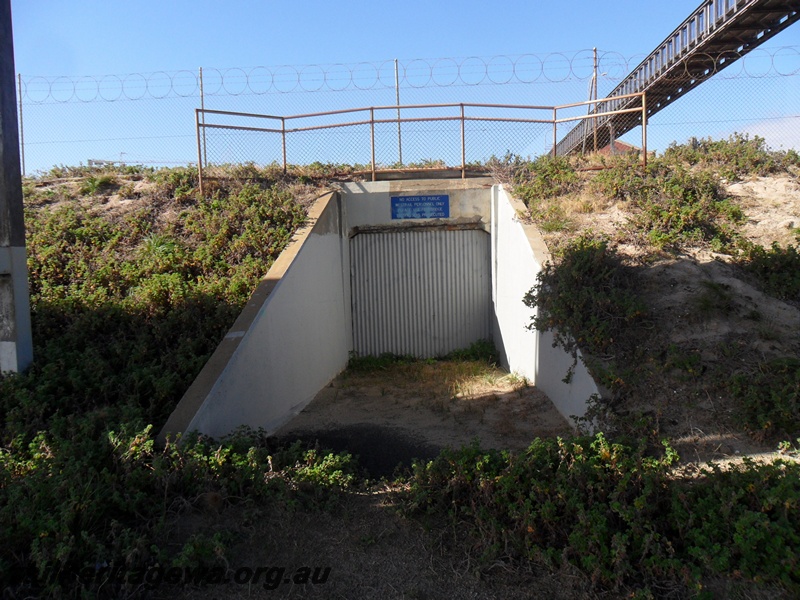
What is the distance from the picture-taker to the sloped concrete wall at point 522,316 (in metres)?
6.34

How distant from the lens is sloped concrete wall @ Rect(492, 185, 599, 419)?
20.8 feet

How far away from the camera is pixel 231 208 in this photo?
364 inches

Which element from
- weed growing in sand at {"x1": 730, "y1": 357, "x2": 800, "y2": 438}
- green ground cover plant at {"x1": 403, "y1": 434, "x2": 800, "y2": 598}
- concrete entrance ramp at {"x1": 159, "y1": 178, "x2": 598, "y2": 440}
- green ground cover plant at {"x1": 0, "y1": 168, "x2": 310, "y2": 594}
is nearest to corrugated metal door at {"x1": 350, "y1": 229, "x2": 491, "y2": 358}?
concrete entrance ramp at {"x1": 159, "y1": 178, "x2": 598, "y2": 440}

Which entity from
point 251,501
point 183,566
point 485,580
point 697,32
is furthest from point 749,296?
point 697,32

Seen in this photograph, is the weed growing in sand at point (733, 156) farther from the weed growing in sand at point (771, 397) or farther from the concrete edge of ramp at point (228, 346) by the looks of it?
the concrete edge of ramp at point (228, 346)

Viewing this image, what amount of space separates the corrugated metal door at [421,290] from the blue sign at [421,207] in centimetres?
31

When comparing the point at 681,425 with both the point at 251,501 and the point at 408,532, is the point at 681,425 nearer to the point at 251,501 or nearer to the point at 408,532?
the point at 408,532

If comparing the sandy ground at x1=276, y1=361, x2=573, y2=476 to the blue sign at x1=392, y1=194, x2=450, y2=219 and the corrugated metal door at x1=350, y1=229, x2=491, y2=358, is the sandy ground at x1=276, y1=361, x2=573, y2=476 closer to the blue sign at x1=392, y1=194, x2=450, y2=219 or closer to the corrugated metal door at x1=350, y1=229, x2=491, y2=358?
the corrugated metal door at x1=350, y1=229, x2=491, y2=358

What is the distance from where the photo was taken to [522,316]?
8.55 meters

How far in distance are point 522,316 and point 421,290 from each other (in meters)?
2.83

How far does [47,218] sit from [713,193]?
10.1 meters

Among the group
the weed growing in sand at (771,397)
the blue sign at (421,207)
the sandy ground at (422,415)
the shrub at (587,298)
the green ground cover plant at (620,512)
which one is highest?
the blue sign at (421,207)

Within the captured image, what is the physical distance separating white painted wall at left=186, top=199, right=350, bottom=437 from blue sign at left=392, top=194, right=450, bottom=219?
1129 millimetres

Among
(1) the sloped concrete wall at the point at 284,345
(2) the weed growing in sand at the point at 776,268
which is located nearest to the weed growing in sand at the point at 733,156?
(2) the weed growing in sand at the point at 776,268
